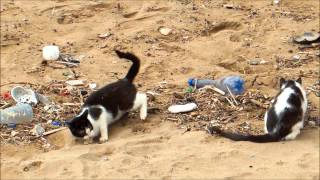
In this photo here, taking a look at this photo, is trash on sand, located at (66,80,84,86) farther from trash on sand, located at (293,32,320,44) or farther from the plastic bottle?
trash on sand, located at (293,32,320,44)

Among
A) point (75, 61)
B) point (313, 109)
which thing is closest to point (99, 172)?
point (313, 109)

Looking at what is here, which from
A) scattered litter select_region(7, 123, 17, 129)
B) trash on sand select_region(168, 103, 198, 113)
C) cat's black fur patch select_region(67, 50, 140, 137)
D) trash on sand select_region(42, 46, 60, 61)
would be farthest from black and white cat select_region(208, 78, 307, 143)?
trash on sand select_region(42, 46, 60, 61)

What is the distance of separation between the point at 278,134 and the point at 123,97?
5.23 ft

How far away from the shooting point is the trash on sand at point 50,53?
7.58 meters

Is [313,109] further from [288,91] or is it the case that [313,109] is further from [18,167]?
[18,167]

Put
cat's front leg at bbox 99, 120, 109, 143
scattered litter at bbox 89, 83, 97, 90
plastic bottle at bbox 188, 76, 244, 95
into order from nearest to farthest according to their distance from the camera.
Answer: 1. cat's front leg at bbox 99, 120, 109, 143
2. plastic bottle at bbox 188, 76, 244, 95
3. scattered litter at bbox 89, 83, 97, 90

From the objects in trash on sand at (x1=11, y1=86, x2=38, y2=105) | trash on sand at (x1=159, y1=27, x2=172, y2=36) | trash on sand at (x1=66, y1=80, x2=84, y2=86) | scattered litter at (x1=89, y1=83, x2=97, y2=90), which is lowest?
scattered litter at (x1=89, y1=83, x2=97, y2=90)

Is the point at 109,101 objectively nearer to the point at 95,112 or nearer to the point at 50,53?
the point at 95,112

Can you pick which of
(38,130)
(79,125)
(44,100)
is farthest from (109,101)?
(44,100)

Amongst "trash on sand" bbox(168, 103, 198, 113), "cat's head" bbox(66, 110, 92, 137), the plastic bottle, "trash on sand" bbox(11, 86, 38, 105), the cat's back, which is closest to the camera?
"cat's head" bbox(66, 110, 92, 137)

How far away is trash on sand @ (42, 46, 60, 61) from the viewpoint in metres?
7.58

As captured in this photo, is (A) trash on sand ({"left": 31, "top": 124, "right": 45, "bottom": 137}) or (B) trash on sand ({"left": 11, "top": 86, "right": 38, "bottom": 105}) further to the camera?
(B) trash on sand ({"left": 11, "top": 86, "right": 38, "bottom": 105})

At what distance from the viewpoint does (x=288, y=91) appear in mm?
5664

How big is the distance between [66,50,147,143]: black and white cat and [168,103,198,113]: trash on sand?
279mm
